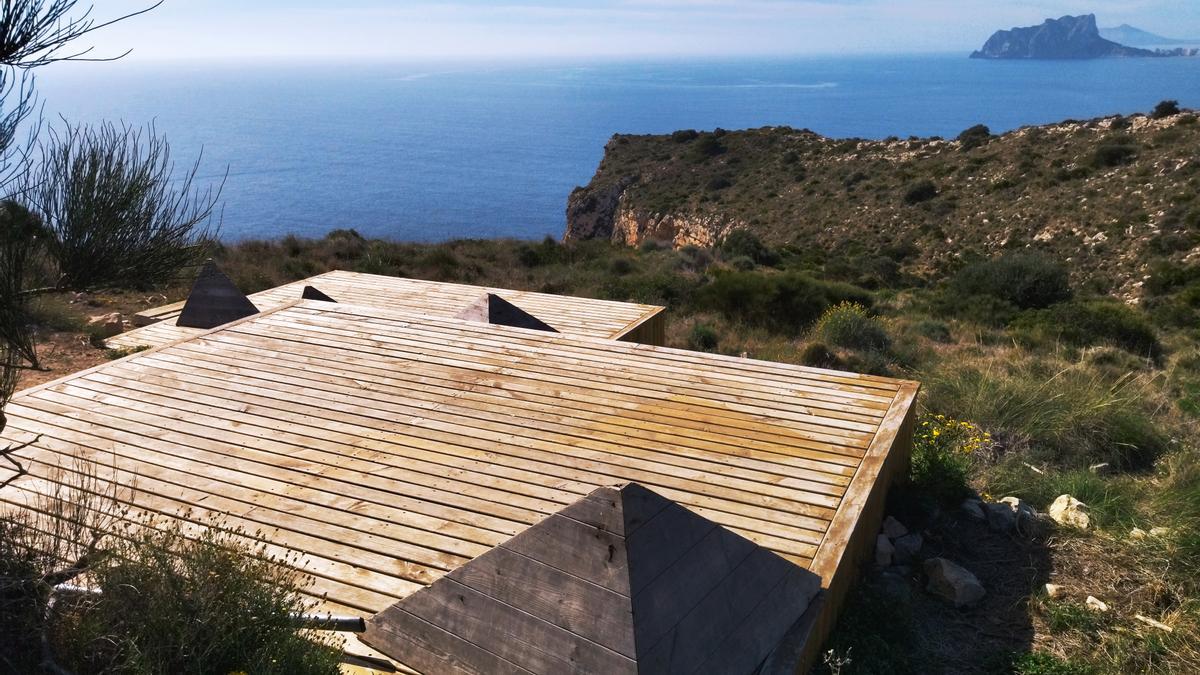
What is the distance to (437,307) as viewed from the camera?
30.7 ft

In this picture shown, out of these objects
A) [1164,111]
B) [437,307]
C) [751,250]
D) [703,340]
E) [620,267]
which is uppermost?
[1164,111]

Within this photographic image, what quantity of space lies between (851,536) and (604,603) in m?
1.51

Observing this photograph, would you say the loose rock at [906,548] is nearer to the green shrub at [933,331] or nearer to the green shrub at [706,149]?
the green shrub at [933,331]

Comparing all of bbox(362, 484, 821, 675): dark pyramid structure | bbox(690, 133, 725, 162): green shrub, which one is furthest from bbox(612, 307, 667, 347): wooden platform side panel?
bbox(690, 133, 725, 162): green shrub

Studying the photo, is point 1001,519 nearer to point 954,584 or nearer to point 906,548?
point 906,548

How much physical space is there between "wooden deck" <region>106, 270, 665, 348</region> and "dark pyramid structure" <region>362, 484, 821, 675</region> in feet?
16.2

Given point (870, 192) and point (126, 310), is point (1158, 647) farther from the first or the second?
point (870, 192)

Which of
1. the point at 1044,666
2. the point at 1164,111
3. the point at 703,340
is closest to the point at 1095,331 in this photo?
the point at 703,340

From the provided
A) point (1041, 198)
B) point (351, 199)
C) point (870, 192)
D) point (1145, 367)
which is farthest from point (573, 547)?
point (351, 199)

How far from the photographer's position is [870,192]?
31.1m

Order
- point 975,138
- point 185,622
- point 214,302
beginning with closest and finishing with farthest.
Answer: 1. point 185,622
2. point 214,302
3. point 975,138

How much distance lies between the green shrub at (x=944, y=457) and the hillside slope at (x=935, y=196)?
48.9ft

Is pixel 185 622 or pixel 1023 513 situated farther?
pixel 1023 513

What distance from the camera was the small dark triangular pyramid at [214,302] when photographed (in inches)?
335
